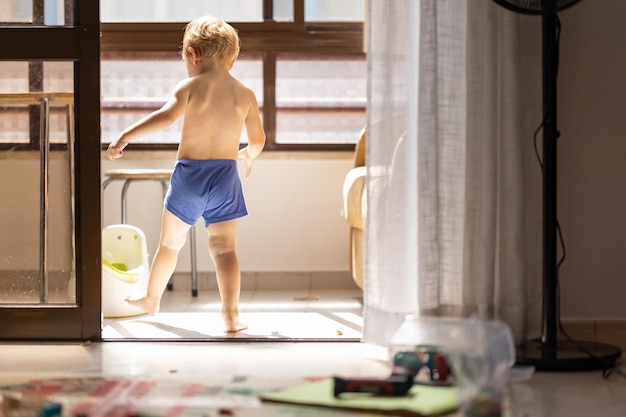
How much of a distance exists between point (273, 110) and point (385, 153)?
2054mm

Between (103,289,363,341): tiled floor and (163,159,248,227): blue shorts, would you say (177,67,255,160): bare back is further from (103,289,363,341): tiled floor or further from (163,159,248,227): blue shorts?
(103,289,363,341): tiled floor

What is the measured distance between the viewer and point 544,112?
9.88ft

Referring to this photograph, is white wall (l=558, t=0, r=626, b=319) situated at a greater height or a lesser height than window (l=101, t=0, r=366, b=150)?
lesser

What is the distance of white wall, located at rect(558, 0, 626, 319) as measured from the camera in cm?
330

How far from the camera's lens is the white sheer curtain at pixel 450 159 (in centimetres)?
311

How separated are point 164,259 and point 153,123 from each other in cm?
48

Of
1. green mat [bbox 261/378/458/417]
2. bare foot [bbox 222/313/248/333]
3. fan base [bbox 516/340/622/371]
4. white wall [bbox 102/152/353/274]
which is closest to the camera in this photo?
green mat [bbox 261/378/458/417]

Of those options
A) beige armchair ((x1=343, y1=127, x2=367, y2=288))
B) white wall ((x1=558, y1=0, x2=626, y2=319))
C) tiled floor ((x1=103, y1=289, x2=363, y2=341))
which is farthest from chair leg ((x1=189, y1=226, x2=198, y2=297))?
white wall ((x1=558, y1=0, x2=626, y2=319))

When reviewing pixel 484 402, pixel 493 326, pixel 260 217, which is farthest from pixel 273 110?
pixel 484 402

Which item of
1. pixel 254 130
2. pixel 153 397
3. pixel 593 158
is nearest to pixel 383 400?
pixel 153 397

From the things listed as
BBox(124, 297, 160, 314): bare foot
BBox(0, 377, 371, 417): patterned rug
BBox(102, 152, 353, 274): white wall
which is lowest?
BBox(0, 377, 371, 417): patterned rug

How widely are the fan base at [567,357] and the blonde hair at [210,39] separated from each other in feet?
4.90

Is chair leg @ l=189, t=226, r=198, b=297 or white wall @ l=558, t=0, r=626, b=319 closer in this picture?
white wall @ l=558, t=0, r=626, b=319

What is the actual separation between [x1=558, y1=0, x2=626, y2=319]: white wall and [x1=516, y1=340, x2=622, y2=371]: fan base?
11.6 inches
